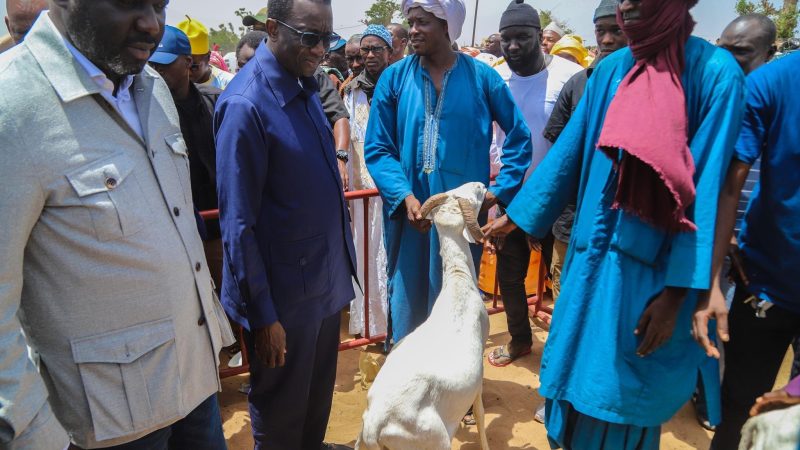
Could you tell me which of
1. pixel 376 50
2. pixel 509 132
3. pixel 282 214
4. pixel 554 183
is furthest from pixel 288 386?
pixel 376 50

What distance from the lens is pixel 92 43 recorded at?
139cm

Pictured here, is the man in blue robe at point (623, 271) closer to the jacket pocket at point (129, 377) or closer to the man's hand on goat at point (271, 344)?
the man's hand on goat at point (271, 344)

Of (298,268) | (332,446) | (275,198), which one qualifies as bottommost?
(332,446)

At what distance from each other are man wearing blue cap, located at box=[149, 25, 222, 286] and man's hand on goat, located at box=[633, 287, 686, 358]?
8.31 feet

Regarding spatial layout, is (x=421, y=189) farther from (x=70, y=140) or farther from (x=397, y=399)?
(x=70, y=140)

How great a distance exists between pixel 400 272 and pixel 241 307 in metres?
1.18

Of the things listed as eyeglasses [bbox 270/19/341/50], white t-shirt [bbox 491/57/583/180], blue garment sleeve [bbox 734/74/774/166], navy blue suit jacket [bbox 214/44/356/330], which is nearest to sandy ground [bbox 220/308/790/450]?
navy blue suit jacket [bbox 214/44/356/330]

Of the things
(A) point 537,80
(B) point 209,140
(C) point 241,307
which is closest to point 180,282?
(C) point 241,307

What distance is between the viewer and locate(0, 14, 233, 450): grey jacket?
124cm

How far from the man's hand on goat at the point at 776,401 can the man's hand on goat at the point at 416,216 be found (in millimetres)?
1599

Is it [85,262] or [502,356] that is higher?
[85,262]

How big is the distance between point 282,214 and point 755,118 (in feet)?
6.31

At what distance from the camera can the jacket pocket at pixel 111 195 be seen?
134 cm

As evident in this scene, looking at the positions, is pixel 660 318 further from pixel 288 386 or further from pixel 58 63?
pixel 58 63
